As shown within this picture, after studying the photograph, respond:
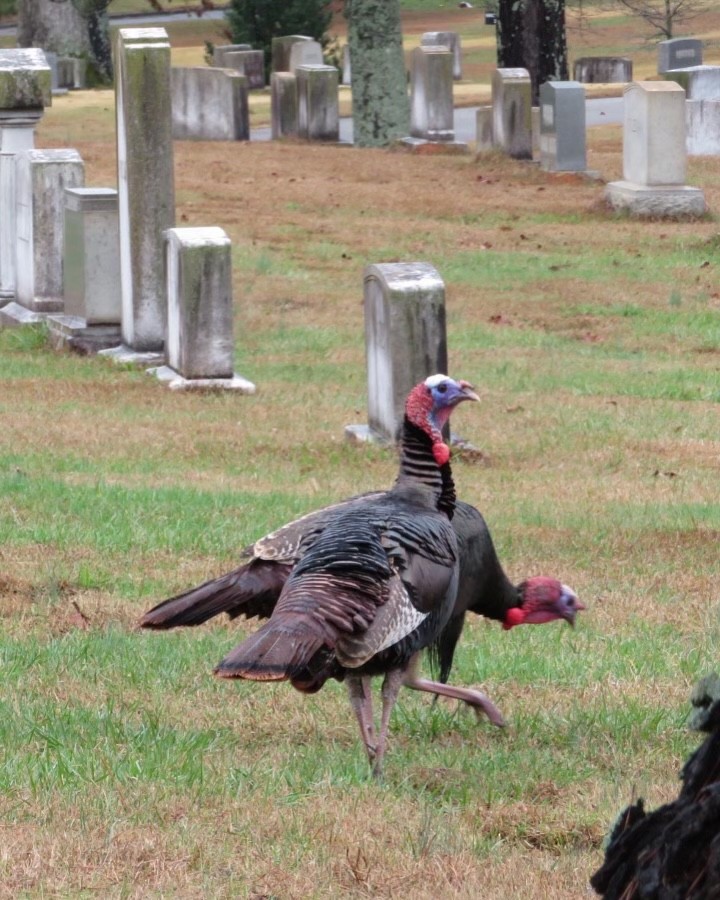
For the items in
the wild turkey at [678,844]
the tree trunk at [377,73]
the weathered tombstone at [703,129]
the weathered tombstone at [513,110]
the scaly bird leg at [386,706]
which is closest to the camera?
the wild turkey at [678,844]

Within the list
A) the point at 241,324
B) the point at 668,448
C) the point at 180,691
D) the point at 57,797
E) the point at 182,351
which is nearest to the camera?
the point at 57,797

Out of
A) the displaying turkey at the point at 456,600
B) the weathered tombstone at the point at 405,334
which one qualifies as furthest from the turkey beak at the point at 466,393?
the weathered tombstone at the point at 405,334

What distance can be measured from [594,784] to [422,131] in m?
26.0

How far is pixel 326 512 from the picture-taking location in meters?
5.66

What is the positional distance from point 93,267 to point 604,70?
36032 mm

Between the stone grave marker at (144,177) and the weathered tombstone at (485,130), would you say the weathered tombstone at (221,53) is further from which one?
the stone grave marker at (144,177)

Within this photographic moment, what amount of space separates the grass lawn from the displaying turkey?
0.22 m

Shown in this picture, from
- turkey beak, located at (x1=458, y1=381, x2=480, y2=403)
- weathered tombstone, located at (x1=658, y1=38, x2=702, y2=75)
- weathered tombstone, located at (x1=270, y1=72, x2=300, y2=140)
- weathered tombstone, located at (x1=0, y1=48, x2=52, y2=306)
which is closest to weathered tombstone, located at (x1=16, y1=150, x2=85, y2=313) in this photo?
weathered tombstone, located at (x1=0, y1=48, x2=52, y2=306)

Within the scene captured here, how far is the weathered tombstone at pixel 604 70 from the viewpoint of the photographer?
159 ft

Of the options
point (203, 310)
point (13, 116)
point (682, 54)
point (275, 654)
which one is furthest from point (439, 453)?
point (682, 54)

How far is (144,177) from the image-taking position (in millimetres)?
14344

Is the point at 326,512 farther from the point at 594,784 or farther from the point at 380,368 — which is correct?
the point at 380,368

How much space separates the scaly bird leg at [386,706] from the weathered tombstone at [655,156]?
1725 cm

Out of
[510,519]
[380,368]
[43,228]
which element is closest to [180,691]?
[510,519]
